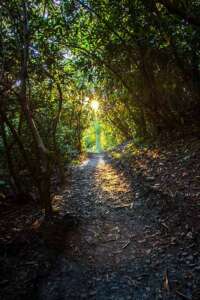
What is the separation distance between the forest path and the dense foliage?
1.37m

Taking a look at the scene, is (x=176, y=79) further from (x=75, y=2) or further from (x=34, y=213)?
(x=34, y=213)

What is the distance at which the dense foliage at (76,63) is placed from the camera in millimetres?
6691

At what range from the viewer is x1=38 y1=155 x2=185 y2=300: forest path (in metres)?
3.81

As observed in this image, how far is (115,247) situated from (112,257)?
348 millimetres

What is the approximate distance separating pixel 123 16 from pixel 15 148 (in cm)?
563

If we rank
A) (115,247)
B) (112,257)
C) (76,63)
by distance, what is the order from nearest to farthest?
1. (112,257)
2. (115,247)
3. (76,63)

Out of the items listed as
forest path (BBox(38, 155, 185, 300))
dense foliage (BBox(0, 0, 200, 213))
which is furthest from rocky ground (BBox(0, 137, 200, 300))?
dense foliage (BBox(0, 0, 200, 213))

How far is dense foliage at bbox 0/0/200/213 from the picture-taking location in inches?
263

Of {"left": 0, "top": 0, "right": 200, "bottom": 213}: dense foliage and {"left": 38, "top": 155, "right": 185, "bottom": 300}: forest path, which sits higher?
{"left": 0, "top": 0, "right": 200, "bottom": 213}: dense foliage

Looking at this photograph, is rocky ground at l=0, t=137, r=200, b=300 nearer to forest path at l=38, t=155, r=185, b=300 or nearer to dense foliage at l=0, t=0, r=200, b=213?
forest path at l=38, t=155, r=185, b=300

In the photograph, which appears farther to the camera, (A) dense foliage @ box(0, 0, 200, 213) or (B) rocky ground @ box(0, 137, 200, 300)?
(A) dense foliage @ box(0, 0, 200, 213)

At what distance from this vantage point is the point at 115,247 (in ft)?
16.5

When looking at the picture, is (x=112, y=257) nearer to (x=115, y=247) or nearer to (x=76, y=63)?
(x=115, y=247)

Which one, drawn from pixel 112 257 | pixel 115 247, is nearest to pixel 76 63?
pixel 115 247
